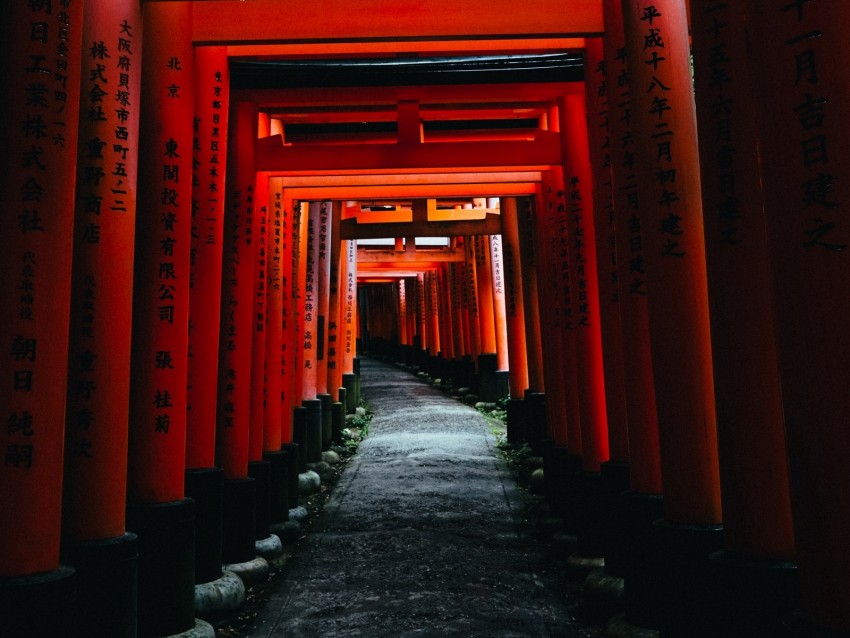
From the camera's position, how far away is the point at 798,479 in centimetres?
215

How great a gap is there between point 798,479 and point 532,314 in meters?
8.50

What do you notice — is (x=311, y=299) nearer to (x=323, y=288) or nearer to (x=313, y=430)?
(x=323, y=288)

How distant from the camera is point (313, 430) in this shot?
10.1m

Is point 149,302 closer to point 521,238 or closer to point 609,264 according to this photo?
point 609,264

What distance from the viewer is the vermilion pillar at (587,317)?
5.59m

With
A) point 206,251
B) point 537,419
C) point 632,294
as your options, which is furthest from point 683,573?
point 537,419

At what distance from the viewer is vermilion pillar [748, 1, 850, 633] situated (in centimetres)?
206

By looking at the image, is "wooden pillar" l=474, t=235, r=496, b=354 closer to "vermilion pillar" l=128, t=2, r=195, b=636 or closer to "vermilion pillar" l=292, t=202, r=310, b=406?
"vermilion pillar" l=292, t=202, r=310, b=406

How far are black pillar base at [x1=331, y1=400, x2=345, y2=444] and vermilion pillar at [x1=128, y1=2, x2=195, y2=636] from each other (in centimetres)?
784

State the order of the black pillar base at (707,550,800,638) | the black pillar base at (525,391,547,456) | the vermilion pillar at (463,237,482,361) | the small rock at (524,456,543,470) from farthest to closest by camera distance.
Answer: the vermilion pillar at (463,237,482,361)
the black pillar base at (525,391,547,456)
the small rock at (524,456,543,470)
the black pillar base at (707,550,800,638)

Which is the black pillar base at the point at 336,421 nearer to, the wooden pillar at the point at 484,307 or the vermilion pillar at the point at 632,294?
the wooden pillar at the point at 484,307

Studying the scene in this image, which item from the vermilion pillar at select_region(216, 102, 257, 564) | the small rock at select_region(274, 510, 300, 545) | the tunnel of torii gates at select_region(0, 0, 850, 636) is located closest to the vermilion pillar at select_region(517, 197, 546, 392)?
the tunnel of torii gates at select_region(0, 0, 850, 636)

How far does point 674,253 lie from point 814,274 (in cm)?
143

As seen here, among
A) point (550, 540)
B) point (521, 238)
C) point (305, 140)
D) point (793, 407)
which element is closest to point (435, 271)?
point (521, 238)
